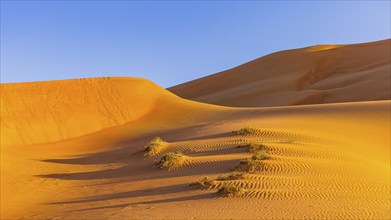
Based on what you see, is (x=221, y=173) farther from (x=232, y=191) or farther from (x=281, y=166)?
(x=232, y=191)

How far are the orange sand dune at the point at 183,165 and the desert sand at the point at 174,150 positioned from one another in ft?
0.15

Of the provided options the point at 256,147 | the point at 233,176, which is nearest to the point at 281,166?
the point at 233,176

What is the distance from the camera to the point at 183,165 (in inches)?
515

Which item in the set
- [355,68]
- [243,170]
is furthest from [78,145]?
[355,68]

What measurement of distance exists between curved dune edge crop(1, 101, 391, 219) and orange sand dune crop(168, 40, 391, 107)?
16.1 m

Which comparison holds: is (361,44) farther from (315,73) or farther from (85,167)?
(85,167)

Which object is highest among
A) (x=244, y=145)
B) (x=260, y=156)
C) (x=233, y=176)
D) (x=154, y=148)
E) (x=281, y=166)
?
(x=154, y=148)

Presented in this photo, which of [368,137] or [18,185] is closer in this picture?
[18,185]

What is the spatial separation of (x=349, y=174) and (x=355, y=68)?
43.7 m

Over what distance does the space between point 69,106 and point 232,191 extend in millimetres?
20866

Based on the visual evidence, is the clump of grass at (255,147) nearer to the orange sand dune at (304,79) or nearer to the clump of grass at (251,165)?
the clump of grass at (251,165)

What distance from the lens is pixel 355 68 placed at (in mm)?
50844

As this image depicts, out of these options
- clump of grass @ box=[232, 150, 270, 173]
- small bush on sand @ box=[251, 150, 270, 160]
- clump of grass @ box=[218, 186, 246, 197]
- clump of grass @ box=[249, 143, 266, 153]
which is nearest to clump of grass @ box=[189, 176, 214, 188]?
clump of grass @ box=[218, 186, 246, 197]

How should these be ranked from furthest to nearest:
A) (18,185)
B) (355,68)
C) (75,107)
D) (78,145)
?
(355,68) < (75,107) < (78,145) < (18,185)
